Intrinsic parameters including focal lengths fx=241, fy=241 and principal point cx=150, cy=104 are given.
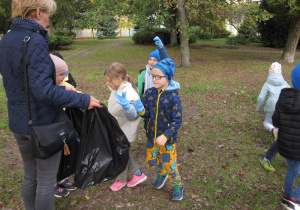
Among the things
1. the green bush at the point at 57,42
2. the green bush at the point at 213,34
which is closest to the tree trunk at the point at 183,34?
the green bush at the point at 57,42

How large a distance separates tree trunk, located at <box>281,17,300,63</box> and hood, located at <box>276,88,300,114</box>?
39.1 feet

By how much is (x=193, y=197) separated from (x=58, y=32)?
31688mm

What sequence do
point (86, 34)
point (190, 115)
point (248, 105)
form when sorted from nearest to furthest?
point (190, 115) < point (248, 105) < point (86, 34)

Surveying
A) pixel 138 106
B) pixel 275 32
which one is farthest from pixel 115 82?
pixel 275 32

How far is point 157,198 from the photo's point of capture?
2926mm

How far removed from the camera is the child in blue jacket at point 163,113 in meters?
2.46

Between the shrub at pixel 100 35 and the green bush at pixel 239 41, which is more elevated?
the shrub at pixel 100 35

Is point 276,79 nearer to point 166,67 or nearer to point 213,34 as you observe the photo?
point 166,67

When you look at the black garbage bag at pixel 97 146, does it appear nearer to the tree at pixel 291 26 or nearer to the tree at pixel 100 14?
the tree at pixel 100 14

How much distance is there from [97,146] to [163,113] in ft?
2.44

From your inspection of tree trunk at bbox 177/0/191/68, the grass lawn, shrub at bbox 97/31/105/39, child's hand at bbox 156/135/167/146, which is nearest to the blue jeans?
the grass lawn

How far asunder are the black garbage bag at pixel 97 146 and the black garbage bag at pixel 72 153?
0.13m

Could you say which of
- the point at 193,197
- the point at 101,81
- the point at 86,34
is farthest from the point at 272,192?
the point at 86,34

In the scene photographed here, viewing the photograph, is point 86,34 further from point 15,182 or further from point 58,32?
point 15,182
